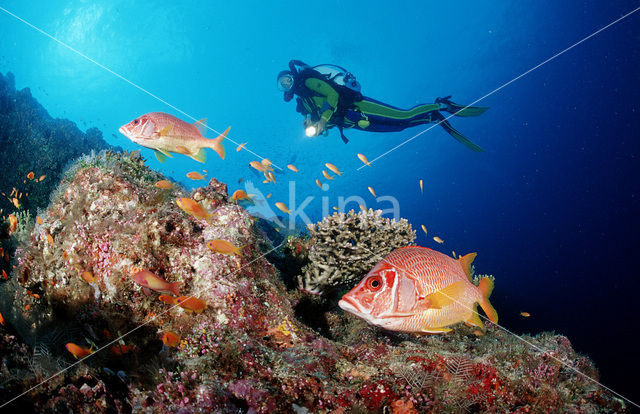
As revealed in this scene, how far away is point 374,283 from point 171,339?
180cm

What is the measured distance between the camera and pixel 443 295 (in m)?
1.90

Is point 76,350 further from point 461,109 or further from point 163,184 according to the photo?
point 461,109

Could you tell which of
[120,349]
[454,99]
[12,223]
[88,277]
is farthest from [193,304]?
[454,99]

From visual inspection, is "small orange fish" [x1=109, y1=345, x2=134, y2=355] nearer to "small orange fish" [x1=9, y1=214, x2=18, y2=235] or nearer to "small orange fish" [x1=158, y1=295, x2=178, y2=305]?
"small orange fish" [x1=158, y1=295, x2=178, y2=305]

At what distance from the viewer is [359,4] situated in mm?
58906

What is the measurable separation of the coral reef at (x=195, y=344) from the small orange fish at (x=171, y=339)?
0.03m

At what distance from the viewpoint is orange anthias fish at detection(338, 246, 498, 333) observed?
1.82 m

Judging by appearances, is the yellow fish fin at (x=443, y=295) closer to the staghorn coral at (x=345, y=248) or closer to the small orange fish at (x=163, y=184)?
the staghorn coral at (x=345, y=248)

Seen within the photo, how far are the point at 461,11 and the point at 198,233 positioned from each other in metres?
65.3

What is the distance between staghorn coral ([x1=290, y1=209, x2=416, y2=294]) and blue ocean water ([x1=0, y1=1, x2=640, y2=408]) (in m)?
19.1

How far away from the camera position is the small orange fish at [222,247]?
2872 millimetres

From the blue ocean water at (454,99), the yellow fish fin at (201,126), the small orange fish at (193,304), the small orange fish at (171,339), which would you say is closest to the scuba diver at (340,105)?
the yellow fish fin at (201,126)

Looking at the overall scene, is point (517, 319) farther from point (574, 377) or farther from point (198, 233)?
point (198, 233)

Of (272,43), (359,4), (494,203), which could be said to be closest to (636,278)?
(494,203)
